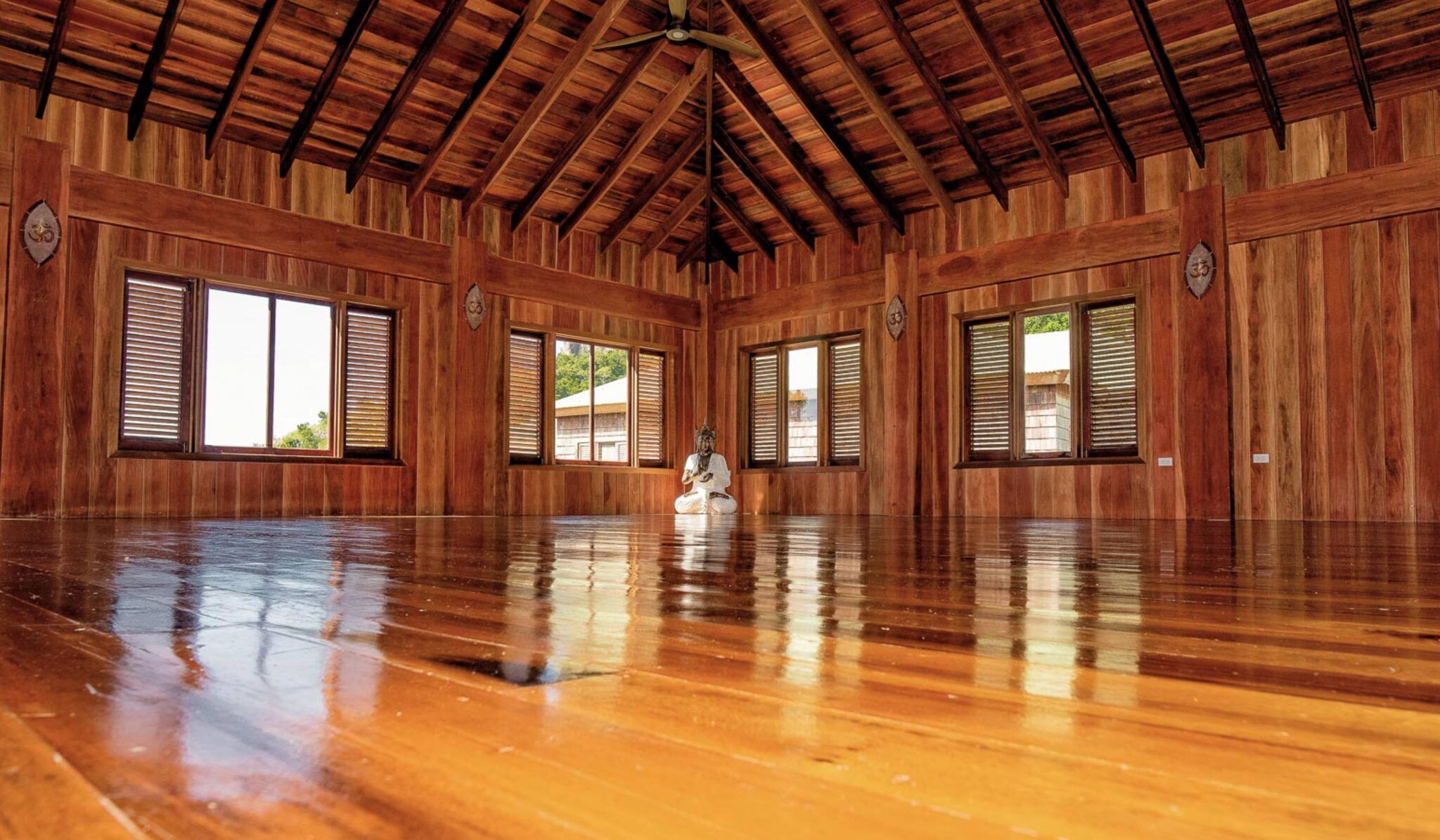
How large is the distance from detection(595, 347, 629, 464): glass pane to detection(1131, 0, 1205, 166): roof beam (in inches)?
241

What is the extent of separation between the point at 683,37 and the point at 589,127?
2.48 metres

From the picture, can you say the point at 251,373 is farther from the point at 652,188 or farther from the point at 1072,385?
the point at 1072,385

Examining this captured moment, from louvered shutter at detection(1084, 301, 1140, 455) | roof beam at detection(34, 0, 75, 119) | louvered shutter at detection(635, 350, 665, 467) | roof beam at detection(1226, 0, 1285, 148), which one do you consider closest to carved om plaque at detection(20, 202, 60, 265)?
roof beam at detection(34, 0, 75, 119)

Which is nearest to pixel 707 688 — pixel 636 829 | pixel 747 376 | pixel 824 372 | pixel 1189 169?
pixel 636 829

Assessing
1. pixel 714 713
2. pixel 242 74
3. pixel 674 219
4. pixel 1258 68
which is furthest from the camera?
pixel 674 219

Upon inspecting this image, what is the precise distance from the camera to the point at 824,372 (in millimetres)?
10383

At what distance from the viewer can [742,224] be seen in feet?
34.7

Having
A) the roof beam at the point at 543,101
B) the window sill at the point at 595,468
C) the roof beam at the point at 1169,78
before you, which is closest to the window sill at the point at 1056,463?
the roof beam at the point at 1169,78

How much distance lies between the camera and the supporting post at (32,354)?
659cm

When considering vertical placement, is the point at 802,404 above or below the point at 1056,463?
above

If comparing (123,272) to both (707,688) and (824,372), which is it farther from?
(707,688)

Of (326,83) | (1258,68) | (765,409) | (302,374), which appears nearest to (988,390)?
(765,409)

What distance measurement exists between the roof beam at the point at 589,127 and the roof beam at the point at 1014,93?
8.52 ft

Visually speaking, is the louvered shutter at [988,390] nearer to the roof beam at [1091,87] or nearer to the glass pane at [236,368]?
the roof beam at [1091,87]
